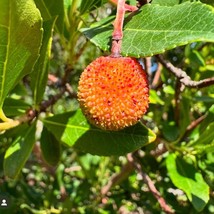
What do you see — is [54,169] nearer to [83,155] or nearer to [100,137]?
[83,155]

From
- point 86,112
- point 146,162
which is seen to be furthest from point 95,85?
point 146,162

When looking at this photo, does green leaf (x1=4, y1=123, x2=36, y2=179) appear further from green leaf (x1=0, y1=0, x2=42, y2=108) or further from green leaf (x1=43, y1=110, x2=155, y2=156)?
green leaf (x1=0, y1=0, x2=42, y2=108)

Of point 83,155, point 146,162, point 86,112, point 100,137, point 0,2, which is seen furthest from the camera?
point 83,155

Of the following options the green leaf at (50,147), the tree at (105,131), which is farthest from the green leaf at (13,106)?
the green leaf at (50,147)

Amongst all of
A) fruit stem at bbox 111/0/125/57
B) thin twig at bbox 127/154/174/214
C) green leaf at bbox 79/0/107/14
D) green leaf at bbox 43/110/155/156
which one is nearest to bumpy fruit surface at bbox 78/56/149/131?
fruit stem at bbox 111/0/125/57

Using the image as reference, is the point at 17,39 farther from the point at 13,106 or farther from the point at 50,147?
the point at 50,147

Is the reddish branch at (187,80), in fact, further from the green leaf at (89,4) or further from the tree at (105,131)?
the green leaf at (89,4)
